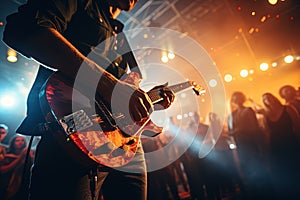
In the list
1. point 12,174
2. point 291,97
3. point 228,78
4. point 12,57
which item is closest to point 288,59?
point 228,78

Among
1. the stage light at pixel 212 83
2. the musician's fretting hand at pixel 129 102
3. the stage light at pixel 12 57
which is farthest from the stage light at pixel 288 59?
the stage light at pixel 12 57

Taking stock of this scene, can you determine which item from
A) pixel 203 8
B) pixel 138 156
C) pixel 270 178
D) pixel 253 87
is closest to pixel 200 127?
pixel 270 178

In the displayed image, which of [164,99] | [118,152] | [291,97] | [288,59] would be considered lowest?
[118,152]

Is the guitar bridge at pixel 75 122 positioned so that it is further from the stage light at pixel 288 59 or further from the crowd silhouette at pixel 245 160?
the stage light at pixel 288 59

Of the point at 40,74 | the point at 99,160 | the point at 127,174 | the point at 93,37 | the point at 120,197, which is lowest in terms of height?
the point at 120,197

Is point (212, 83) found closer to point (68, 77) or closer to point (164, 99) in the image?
point (164, 99)

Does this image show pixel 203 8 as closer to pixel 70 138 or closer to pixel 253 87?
pixel 253 87

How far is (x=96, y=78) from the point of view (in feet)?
3.17

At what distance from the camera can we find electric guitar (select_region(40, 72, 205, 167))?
35.3 inches

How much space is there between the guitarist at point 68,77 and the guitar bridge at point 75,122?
8 centimetres

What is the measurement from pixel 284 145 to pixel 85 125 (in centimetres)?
433

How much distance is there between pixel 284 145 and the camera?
13.1 feet

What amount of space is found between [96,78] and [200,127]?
5.26 m

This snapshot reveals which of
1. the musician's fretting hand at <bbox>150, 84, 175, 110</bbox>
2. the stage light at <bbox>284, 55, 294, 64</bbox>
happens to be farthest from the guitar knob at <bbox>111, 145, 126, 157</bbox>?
the stage light at <bbox>284, 55, 294, 64</bbox>
